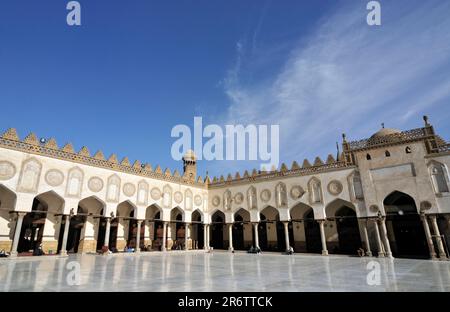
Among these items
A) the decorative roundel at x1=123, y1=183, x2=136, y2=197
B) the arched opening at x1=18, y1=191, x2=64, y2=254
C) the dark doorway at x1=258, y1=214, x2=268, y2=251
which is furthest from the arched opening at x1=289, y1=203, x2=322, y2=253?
the arched opening at x1=18, y1=191, x2=64, y2=254

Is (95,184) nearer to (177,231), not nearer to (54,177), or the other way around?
(54,177)

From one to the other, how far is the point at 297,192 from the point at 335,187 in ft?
10.8

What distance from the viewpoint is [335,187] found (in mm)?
22000

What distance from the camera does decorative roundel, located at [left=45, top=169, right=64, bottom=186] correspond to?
18.3 metres

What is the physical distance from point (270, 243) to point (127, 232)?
13.9 meters

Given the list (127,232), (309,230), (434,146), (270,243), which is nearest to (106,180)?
(127,232)

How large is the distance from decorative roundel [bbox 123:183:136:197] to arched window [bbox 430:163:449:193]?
22.6 m

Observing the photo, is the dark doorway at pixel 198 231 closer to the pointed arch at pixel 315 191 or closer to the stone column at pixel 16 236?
the pointed arch at pixel 315 191

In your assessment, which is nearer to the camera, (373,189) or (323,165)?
(373,189)

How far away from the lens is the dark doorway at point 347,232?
2250 centimetres

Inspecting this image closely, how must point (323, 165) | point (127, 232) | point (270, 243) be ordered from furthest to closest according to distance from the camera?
point (270, 243) < point (127, 232) < point (323, 165)

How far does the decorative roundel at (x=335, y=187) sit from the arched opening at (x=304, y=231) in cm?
377
